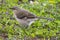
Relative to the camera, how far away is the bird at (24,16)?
711cm

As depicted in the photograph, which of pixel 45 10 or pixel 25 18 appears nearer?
pixel 25 18

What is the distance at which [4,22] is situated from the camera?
7.47 m

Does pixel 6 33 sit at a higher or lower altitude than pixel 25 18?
lower

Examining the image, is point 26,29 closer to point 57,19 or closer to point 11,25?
point 11,25

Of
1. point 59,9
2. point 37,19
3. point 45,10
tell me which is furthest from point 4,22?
point 59,9

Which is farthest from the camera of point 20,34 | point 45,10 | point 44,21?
point 45,10

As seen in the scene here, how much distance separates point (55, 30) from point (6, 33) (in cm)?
143

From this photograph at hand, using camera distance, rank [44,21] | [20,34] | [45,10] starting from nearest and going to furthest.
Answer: [20,34] → [44,21] → [45,10]

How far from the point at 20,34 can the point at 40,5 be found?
1887 millimetres

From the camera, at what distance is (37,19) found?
23.7ft

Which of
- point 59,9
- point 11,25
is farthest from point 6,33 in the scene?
point 59,9

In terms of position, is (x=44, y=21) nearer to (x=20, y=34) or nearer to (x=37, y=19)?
(x=37, y=19)

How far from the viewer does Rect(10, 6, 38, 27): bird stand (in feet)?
23.3

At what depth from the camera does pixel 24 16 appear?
24.1 feet
